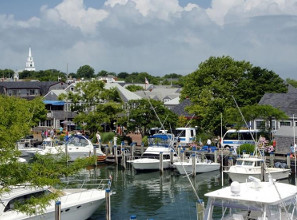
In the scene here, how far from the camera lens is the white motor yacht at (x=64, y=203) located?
85.4 feet

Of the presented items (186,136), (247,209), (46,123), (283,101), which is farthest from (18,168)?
(46,123)

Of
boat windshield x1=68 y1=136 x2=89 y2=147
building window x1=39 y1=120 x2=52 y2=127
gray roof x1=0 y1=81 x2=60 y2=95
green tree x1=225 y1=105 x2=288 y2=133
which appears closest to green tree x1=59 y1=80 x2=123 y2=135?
boat windshield x1=68 y1=136 x2=89 y2=147

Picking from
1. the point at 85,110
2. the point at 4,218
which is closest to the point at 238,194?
the point at 4,218

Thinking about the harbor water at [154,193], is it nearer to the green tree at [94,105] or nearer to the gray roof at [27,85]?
the green tree at [94,105]

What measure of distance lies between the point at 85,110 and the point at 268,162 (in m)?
31.0

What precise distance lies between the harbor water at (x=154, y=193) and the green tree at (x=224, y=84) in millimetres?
16839

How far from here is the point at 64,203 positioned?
28.3 m

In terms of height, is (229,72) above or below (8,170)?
above

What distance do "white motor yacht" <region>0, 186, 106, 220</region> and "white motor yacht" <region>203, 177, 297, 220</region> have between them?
9.85 meters

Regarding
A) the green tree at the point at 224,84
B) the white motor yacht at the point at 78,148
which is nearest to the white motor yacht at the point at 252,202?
the white motor yacht at the point at 78,148

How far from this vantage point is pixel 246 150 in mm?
47531

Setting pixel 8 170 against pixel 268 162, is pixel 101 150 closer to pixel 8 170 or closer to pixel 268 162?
pixel 268 162

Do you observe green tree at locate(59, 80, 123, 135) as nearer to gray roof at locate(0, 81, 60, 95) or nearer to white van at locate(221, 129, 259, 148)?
white van at locate(221, 129, 259, 148)

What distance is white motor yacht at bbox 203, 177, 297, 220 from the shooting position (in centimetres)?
1931
